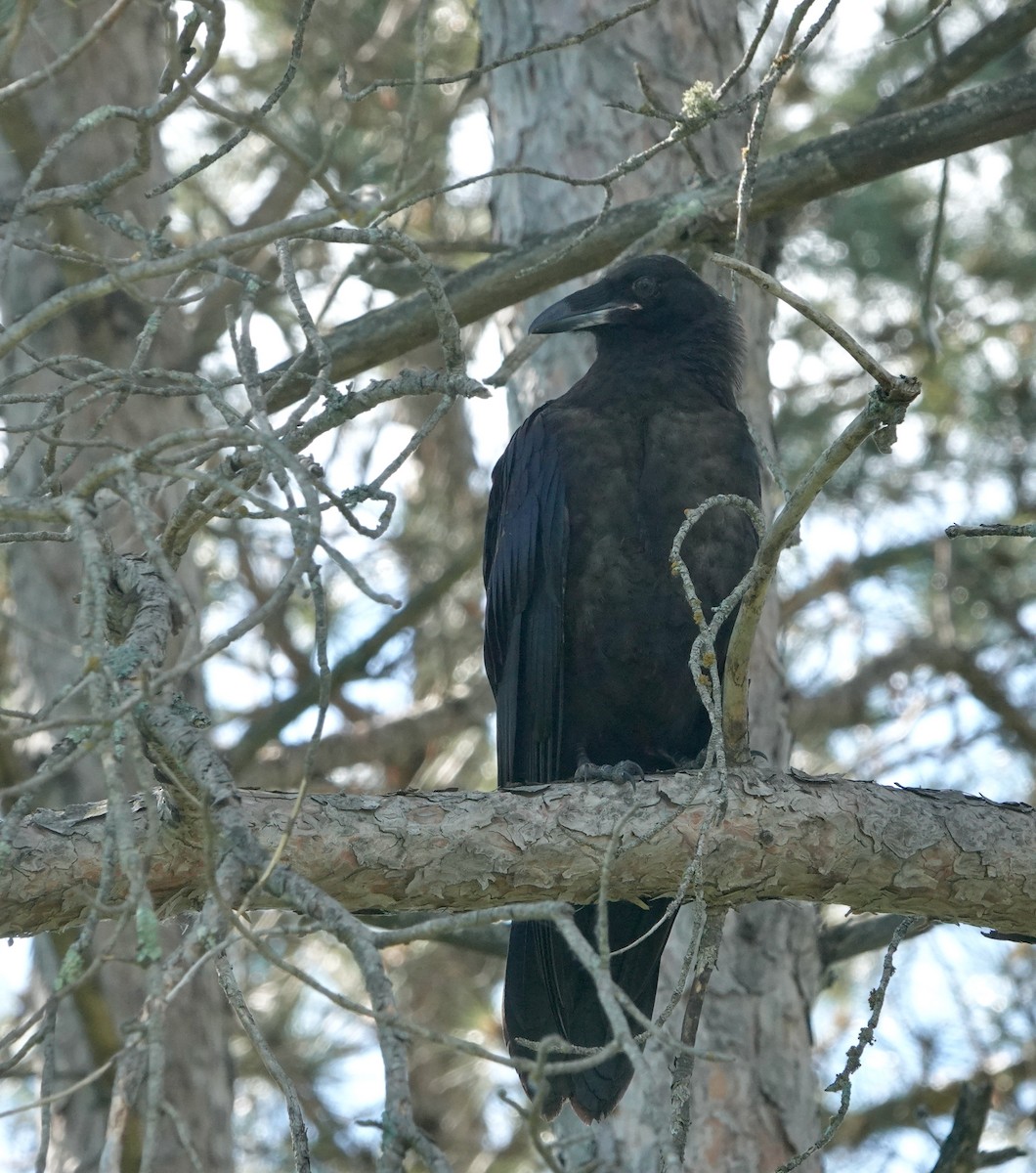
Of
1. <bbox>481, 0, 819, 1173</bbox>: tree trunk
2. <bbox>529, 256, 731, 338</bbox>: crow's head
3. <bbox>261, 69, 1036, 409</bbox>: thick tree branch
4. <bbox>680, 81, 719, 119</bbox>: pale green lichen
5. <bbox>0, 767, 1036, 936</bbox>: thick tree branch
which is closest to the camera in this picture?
<bbox>0, 767, 1036, 936</bbox>: thick tree branch

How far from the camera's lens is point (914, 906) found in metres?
3.12

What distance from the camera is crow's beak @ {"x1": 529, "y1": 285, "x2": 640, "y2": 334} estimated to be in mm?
4227

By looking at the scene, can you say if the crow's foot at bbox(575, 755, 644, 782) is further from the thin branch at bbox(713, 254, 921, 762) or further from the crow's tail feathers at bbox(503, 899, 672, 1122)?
the thin branch at bbox(713, 254, 921, 762)

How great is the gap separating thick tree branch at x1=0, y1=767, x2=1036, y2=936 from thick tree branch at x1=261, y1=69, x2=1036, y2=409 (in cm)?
130

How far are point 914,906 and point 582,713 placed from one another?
1.20 m

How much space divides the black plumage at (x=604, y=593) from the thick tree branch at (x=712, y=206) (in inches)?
10.6

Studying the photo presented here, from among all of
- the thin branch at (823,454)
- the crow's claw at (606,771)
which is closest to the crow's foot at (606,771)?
the crow's claw at (606,771)

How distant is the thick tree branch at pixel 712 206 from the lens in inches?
144

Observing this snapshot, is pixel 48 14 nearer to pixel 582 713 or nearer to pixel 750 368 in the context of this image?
pixel 750 368

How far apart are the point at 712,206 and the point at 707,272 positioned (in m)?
1.12

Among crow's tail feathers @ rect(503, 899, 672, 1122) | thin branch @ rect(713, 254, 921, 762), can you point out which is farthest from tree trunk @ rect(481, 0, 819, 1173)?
thin branch @ rect(713, 254, 921, 762)

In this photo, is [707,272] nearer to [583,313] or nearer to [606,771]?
[583,313]

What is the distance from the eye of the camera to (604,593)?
12.9ft

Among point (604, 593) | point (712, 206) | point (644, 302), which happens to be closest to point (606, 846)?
point (604, 593)
